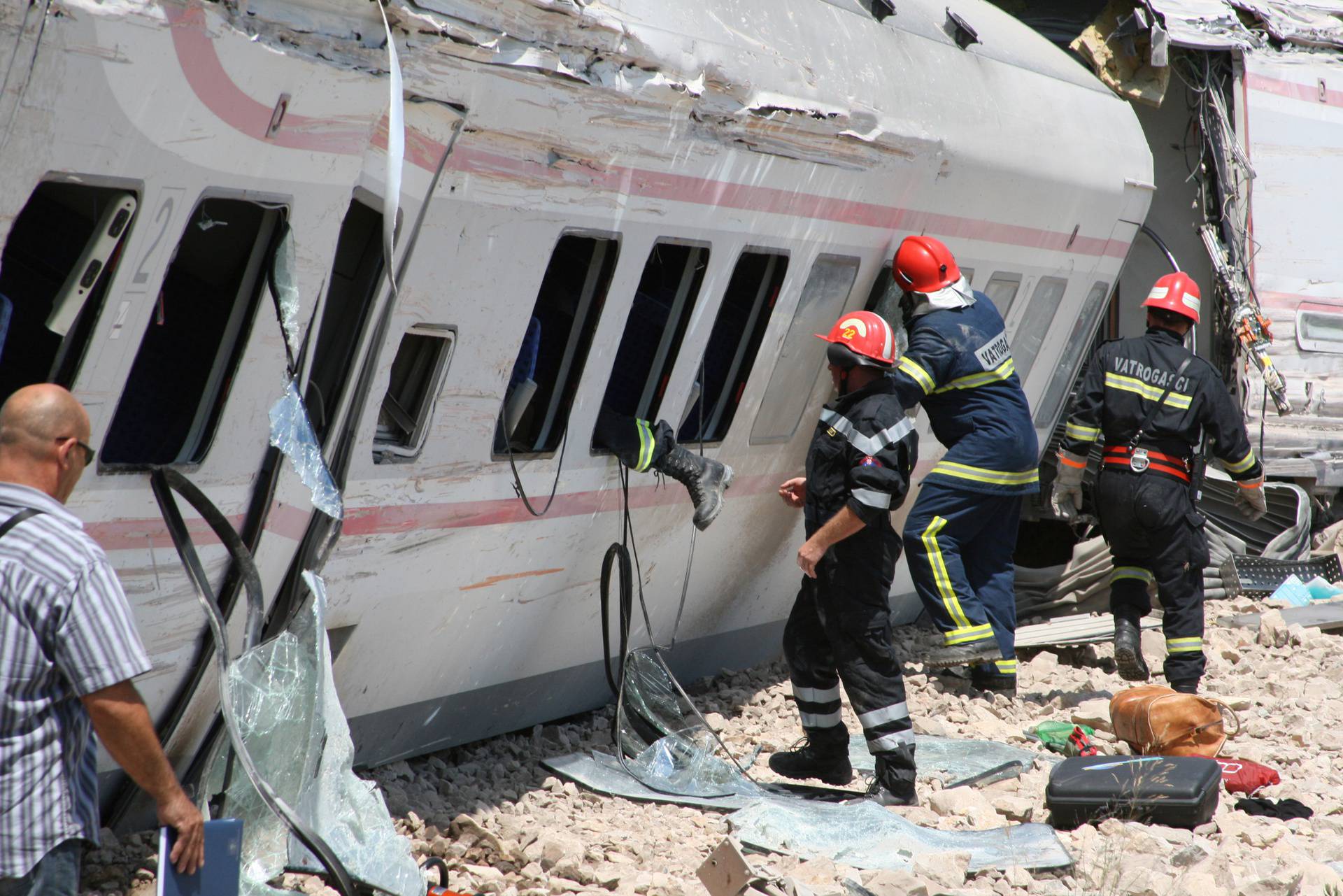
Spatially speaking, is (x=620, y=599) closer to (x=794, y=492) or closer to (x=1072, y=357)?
(x=794, y=492)

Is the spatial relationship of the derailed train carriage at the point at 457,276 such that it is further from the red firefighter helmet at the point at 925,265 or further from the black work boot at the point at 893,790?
the black work boot at the point at 893,790

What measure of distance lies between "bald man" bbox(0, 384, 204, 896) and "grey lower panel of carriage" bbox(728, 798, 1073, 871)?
9.41ft

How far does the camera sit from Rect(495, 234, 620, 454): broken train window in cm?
562

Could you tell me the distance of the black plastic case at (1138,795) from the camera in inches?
236

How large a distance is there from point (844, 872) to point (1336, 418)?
326 inches

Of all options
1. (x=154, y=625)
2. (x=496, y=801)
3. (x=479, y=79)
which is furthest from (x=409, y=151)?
(x=496, y=801)

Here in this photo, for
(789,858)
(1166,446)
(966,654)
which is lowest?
(966,654)

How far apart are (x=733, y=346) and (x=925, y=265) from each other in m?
1.16

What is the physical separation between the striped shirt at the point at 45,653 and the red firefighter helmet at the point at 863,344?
3.68 metres

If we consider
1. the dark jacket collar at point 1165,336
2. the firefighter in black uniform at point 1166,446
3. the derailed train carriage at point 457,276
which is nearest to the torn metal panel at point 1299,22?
the firefighter in black uniform at point 1166,446

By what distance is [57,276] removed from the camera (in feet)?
14.4

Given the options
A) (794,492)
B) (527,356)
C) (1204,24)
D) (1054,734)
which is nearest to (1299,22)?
(1204,24)

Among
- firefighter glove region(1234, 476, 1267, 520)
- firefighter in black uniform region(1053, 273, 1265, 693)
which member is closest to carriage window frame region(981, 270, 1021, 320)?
firefighter in black uniform region(1053, 273, 1265, 693)

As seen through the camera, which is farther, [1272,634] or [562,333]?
[1272,634]
